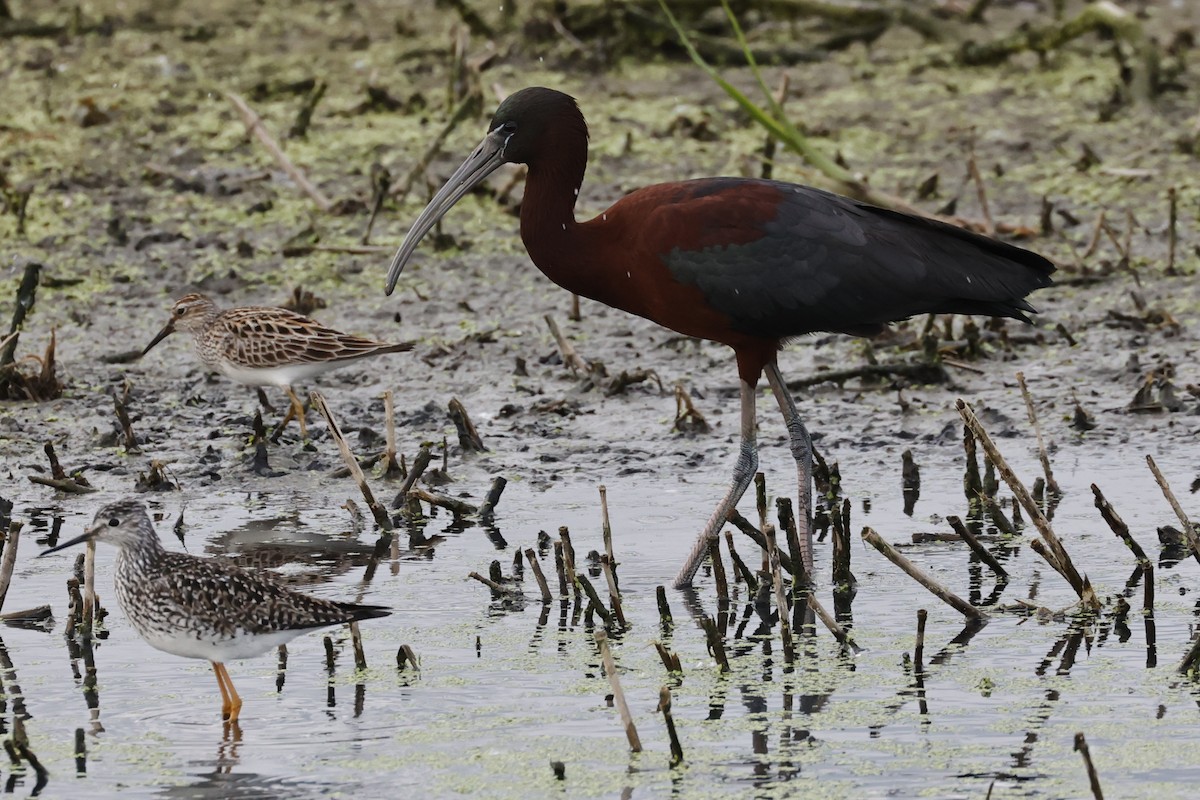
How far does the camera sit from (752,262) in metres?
6.70

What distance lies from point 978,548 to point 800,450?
2.97 feet

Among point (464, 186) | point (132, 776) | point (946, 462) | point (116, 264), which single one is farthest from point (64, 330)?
point (132, 776)

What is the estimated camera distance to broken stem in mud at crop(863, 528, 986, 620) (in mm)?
5699

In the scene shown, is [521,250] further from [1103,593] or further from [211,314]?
[1103,593]

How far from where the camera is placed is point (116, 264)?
1072 cm

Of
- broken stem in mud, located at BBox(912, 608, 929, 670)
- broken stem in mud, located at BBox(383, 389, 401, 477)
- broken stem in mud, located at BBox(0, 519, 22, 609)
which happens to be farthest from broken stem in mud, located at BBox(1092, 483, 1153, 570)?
broken stem in mud, located at BBox(0, 519, 22, 609)

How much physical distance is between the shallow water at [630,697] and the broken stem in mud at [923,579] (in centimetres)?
10

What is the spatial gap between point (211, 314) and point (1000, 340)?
371 centimetres

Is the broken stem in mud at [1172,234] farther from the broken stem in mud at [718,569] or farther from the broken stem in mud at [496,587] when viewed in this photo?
the broken stem in mud at [496,587]

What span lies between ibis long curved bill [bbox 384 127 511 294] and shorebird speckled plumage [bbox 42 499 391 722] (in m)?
1.90

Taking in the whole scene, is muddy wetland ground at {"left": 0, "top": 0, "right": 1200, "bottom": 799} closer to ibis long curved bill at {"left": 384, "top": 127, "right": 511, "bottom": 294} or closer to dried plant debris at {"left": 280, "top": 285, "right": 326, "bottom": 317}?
dried plant debris at {"left": 280, "top": 285, "right": 326, "bottom": 317}

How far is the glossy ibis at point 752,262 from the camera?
6.68 metres

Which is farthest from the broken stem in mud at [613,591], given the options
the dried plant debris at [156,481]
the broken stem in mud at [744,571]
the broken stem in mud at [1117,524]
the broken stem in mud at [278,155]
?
the broken stem in mud at [278,155]

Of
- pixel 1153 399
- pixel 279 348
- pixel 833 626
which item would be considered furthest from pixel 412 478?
pixel 1153 399
